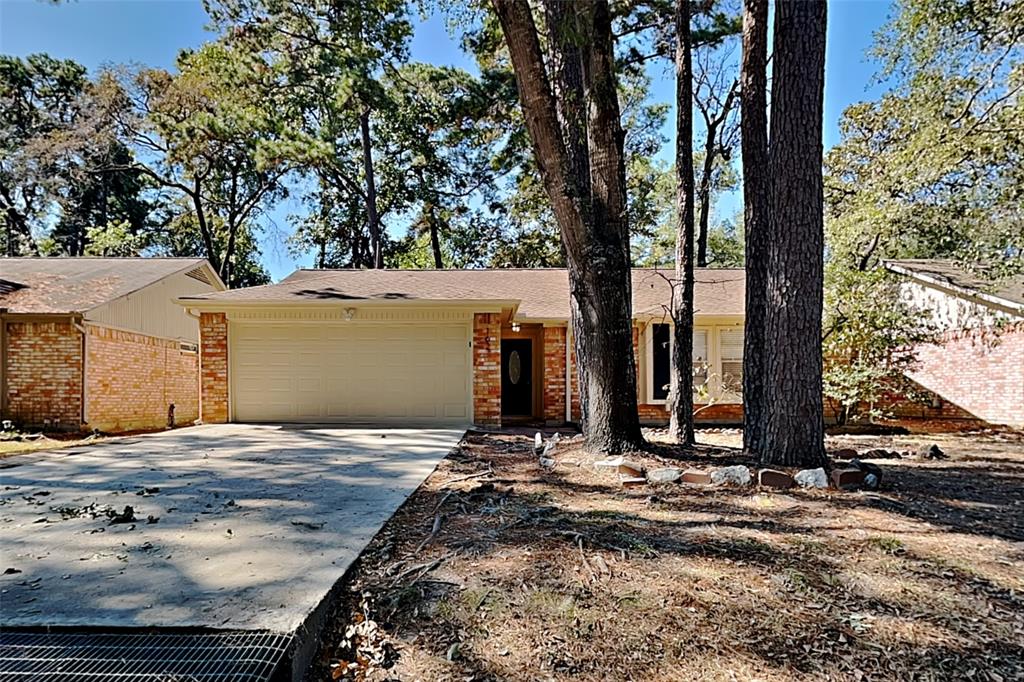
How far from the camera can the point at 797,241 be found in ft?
15.5

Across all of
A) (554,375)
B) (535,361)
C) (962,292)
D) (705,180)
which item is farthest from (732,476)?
(705,180)

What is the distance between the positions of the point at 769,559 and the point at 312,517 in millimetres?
2811

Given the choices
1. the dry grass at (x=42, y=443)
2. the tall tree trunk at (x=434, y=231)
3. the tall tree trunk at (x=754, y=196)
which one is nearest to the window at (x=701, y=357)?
the tall tree trunk at (x=754, y=196)

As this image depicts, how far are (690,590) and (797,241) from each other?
337 centimetres

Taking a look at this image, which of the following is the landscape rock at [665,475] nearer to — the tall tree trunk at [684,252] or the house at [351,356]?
the tall tree trunk at [684,252]

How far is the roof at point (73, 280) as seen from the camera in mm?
10820

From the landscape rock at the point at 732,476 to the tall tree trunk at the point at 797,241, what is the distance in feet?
1.45

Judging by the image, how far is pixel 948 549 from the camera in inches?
119

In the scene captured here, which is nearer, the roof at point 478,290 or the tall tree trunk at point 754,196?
the tall tree trunk at point 754,196

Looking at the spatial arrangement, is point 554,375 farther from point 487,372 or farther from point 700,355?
point 700,355

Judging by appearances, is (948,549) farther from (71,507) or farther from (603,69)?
(71,507)

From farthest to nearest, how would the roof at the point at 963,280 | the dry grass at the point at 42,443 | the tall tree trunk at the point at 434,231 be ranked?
the tall tree trunk at the point at 434,231 < the roof at the point at 963,280 < the dry grass at the point at 42,443

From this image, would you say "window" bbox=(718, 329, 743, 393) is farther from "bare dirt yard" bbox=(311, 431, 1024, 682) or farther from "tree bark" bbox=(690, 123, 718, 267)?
"tree bark" bbox=(690, 123, 718, 267)

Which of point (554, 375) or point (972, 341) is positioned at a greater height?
point (972, 341)
